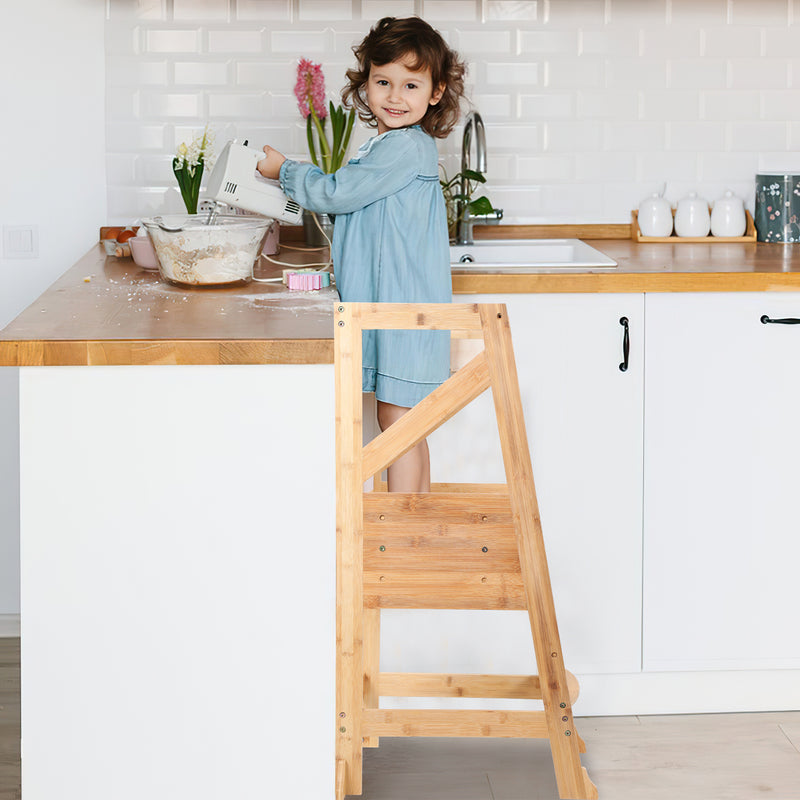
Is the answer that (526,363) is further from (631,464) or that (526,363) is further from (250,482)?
(250,482)

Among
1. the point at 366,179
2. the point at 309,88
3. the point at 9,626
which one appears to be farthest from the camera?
the point at 9,626

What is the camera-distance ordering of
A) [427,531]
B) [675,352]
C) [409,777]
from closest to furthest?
1. [427,531]
2. [409,777]
3. [675,352]

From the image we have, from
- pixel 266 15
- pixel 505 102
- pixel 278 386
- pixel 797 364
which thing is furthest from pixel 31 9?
pixel 797 364

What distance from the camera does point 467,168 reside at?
2861 mm

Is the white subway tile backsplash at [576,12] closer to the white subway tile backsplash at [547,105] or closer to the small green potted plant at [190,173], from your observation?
the white subway tile backsplash at [547,105]

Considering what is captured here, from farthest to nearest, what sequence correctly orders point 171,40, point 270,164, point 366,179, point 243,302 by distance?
point 171,40 → point 270,164 → point 366,179 → point 243,302

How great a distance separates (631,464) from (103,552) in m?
1.34

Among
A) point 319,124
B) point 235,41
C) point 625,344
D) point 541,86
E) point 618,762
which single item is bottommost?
point 618,762

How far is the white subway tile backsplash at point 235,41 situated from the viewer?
2.97 metres

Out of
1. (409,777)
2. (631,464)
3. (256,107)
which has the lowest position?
(409,777)

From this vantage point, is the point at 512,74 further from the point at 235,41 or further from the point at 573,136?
the point at 235,41

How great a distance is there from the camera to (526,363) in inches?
95.7

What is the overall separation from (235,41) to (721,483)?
5.67ft

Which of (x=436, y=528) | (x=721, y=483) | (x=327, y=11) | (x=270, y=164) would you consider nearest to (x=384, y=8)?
(x=327, y=11)
